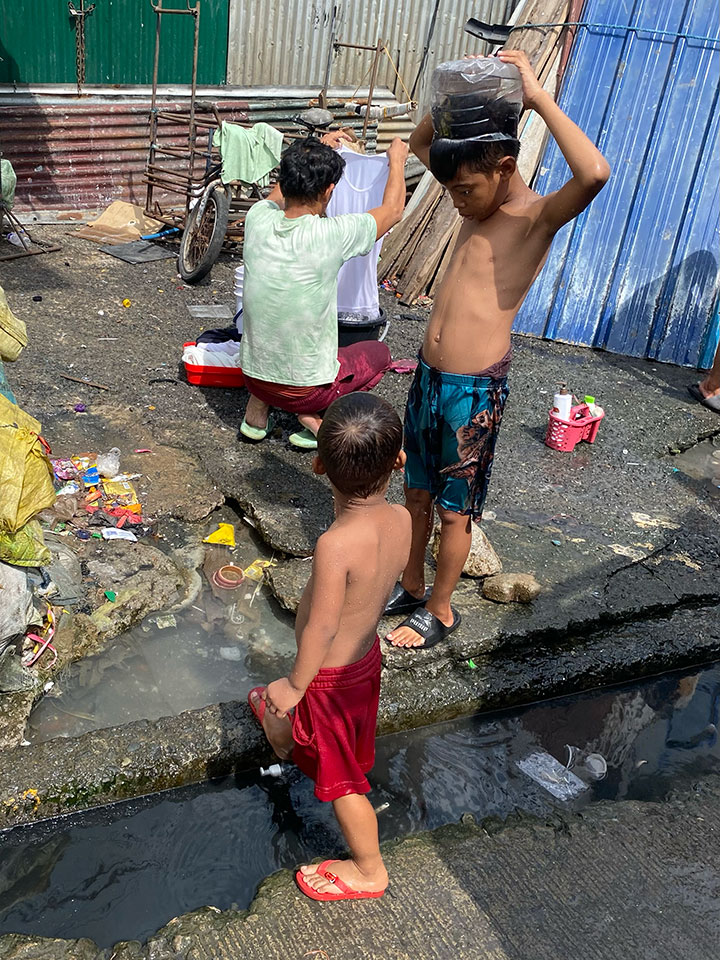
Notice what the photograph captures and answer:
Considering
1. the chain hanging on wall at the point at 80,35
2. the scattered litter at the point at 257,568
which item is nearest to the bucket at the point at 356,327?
the scattered litter at the point at 257,568

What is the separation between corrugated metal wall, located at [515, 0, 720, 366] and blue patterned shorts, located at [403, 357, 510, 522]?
392 cm

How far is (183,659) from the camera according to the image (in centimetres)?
338

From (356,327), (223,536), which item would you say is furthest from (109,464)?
(356,327)

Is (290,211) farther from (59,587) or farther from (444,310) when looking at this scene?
(59,587)

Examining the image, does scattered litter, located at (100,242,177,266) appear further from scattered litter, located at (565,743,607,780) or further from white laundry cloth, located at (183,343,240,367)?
scattered litter, located at (565,743,607,780)

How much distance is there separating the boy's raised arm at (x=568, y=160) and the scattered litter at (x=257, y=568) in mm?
1859

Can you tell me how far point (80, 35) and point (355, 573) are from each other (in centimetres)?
828

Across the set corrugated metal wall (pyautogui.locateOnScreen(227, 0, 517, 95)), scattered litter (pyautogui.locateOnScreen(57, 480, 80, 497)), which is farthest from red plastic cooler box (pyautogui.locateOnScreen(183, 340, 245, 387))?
corrugated metal wall (pyautogui.locateOnScreen(227, 0, 517, 95))

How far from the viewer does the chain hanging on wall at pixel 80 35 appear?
336 inches

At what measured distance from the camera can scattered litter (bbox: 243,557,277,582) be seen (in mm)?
3855

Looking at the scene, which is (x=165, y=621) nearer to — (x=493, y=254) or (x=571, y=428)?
(x=493, y=254)

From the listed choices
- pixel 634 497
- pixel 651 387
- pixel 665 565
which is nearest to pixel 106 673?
pixel 665 565

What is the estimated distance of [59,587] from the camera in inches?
134

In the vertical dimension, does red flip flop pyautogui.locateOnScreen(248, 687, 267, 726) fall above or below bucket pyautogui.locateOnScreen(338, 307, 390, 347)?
below
